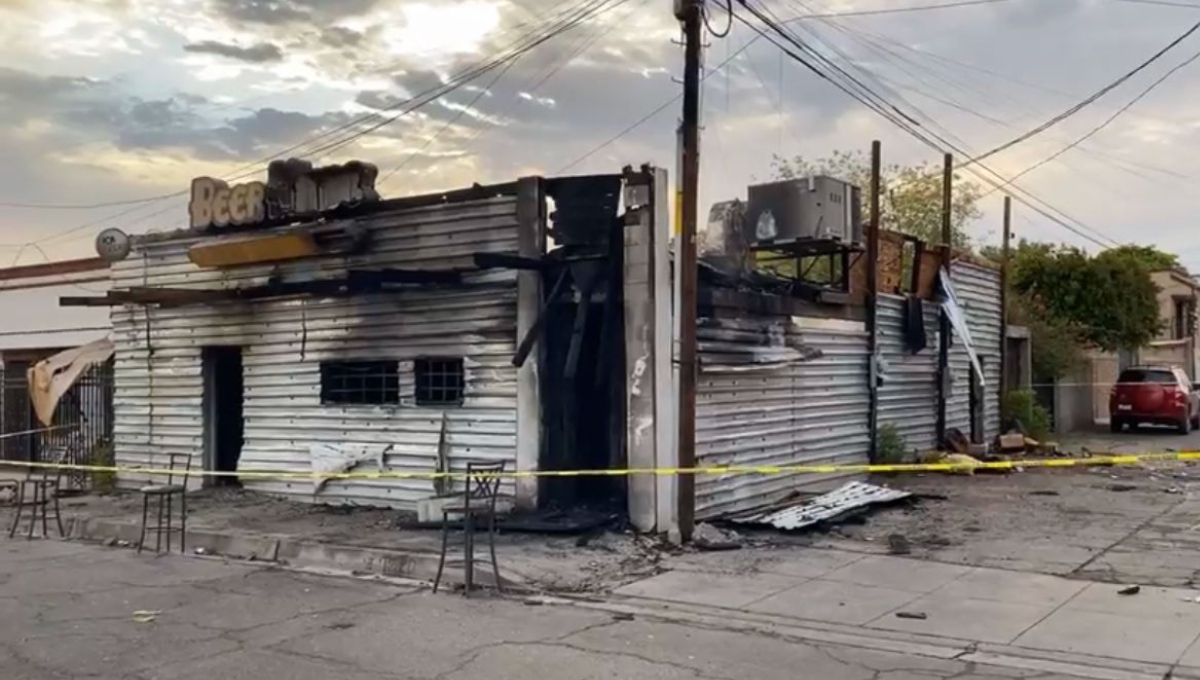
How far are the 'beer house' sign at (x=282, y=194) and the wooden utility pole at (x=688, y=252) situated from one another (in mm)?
4860

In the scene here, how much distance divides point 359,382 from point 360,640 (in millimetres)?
7341

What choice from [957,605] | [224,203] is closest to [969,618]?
[957,605]

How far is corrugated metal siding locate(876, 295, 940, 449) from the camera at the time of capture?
60.1 feet

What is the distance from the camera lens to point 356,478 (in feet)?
47.3

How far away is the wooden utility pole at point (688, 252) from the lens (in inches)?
456

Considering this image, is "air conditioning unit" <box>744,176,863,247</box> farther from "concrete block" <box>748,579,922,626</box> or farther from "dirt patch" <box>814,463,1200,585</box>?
"concrete block" <box>748,579,922,626</box>

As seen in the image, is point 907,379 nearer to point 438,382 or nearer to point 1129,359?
point 438,382

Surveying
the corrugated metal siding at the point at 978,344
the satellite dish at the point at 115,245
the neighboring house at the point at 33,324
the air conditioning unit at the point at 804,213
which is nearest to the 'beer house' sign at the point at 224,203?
the satellite dish at the point at 115,245

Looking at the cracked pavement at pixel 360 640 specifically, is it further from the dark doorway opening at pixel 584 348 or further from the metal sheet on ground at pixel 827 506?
the metal sheet on ground at pixel 827 506

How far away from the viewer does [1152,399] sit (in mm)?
27766

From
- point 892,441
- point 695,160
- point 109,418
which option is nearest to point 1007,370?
point 892,441

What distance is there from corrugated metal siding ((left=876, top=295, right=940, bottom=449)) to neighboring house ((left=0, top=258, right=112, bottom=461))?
1457 centimetres

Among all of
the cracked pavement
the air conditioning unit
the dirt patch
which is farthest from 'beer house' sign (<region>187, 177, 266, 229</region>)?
the dirt patch

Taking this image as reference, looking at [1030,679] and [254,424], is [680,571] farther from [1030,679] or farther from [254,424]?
[254,424]
